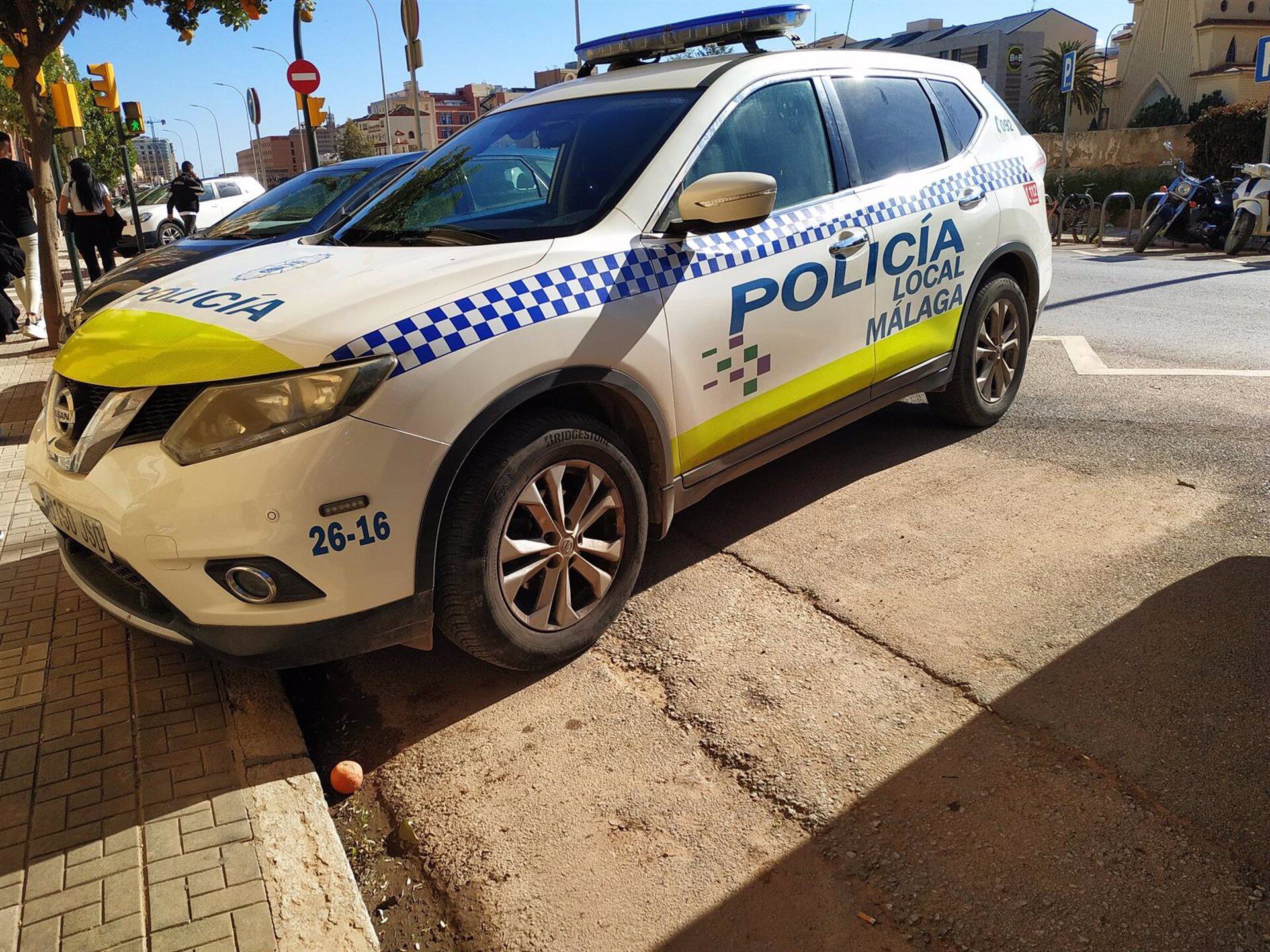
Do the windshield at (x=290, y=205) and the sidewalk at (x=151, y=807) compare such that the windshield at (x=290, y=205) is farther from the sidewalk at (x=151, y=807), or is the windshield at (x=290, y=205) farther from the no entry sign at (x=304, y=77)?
the no entry sign at (x=304, y=77)

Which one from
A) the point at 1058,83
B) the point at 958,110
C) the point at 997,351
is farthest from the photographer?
the point at 1058,83

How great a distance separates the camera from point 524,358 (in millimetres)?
2738

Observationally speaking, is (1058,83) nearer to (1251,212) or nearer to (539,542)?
(1251,212)

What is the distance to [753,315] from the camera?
3.41 metres

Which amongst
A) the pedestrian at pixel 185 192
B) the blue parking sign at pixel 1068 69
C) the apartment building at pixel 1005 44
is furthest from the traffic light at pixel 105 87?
the apartment building at pixel 1005 44

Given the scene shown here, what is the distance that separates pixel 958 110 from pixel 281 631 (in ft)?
12.6

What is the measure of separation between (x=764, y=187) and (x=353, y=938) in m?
2.38

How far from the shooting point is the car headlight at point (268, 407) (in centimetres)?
243

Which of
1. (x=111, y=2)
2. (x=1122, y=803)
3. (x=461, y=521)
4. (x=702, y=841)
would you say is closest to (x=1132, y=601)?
(x=1122, y=803)

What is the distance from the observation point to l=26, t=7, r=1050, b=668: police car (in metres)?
2.48

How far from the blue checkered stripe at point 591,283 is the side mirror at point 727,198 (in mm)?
168

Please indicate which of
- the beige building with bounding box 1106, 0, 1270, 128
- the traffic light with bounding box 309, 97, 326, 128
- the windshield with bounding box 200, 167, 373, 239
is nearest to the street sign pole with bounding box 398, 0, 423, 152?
the traffic light with bounding box 309, 97, 326, 128

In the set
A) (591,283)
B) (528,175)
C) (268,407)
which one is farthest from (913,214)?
(268,407)

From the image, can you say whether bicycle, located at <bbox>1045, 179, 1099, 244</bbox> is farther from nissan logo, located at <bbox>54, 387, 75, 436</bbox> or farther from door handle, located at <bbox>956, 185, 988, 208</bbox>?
nissan logo, located at <bbox>54, 387, 75, 436</bbox>
